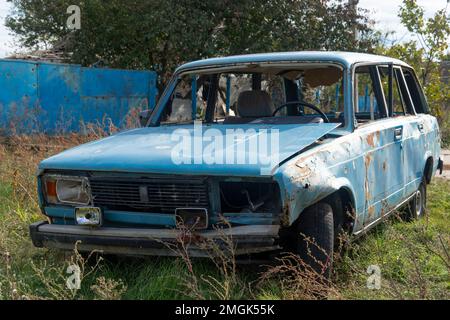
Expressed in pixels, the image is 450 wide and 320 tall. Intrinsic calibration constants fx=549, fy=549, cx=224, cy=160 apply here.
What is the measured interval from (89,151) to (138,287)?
978 mm

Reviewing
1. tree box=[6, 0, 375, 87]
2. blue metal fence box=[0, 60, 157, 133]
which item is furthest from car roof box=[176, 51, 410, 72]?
tree box=[6, 0, 375, 87]

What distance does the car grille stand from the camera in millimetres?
3270

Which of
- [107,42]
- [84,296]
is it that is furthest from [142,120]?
[107,42]

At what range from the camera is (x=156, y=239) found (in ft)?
10.5

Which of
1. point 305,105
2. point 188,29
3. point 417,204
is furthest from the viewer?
point 188,29

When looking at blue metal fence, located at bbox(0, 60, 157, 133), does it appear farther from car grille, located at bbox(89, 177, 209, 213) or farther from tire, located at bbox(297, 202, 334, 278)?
tire, located at bbox(297, 202, 334, 278)

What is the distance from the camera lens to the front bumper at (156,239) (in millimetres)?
3105

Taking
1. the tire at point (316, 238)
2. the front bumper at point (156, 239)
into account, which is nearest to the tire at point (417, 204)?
the tire at point (316, 238)

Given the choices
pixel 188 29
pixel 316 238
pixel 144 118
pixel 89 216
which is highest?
pixel 188 29

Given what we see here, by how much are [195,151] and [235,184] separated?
32 cm

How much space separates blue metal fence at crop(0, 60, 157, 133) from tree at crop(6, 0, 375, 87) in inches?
41.2

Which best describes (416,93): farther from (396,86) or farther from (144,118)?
(144,118)

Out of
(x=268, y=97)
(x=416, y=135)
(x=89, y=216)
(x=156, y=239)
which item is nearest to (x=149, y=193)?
(x=156, y=239)

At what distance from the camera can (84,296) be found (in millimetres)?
3428
